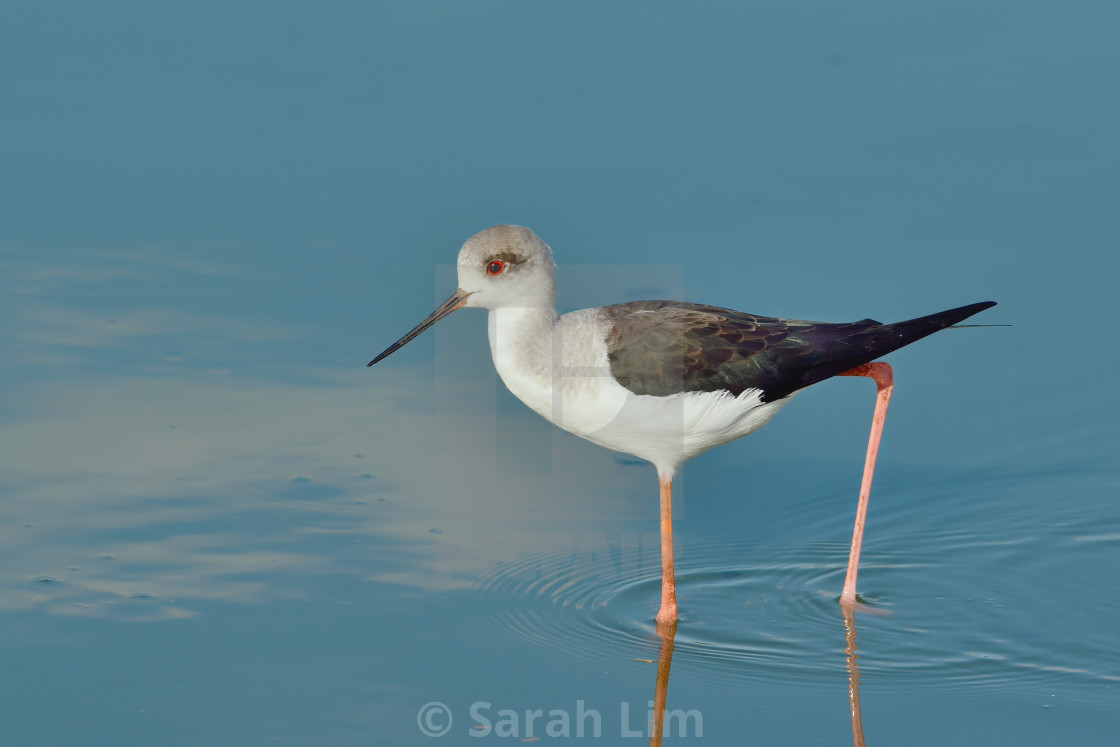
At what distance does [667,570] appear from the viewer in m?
6.35

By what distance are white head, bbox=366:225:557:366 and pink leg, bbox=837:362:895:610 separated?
1540 millimetres

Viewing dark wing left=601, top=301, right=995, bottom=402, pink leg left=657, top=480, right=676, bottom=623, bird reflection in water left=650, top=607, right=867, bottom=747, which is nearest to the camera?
bird reflection in water left=650, top=607, right=867, bottom=747

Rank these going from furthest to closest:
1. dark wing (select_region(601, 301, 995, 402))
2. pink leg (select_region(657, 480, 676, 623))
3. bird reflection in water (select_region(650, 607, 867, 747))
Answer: dark wing (select_region(601, 301, 995, 402)) < pink leg (select_region(657, 480, 676, 623)) < bird reflection in water (select_region(650, 607, 867, 747))

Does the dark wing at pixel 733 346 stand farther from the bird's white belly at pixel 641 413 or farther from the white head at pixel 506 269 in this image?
the white head at pixel 506 269

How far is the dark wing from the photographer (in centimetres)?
642

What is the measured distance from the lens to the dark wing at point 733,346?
253 inches

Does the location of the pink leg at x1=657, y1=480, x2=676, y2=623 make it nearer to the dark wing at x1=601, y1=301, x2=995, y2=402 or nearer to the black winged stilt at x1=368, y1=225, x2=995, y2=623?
the black winged stilt at x1=368, y1=225, x2=995, y2=623

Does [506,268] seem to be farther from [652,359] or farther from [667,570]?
[667,570]

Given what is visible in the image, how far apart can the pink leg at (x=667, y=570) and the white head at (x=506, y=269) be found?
108 centimetres

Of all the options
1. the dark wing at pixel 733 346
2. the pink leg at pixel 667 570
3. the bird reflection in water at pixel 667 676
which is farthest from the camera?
the dark wing at pixel 733 346

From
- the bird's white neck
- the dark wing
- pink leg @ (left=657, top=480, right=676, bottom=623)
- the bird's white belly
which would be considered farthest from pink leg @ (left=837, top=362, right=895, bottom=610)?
the bird's white neck

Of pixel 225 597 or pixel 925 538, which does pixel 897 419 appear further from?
pixel 225 597

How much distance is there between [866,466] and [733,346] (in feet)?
3.04

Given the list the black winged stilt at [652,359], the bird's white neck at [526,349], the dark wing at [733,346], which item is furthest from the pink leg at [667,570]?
the bird's white neck at [526,349]
